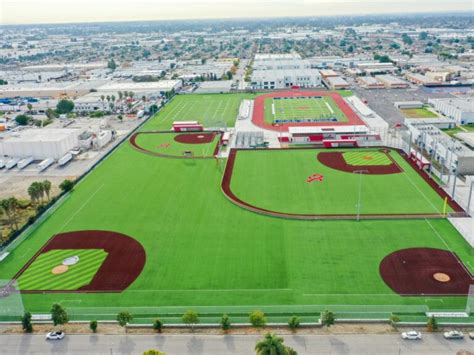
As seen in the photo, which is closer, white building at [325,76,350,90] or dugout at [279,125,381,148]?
dugout at [279,125,381,148]

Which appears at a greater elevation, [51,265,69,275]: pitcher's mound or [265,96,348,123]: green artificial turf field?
[265,96,348,123]: green artificial turf field

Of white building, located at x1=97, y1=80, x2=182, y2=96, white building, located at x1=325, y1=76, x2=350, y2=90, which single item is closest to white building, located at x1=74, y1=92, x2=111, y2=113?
white building, located at x1=97, y1=80, x2=182, y2=96

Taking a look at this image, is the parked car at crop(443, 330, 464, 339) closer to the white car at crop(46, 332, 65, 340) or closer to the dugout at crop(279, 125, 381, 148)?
the white car at crop(46, 332, 65, 340)

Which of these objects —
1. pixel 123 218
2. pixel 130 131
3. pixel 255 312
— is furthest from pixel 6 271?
pixel 130 131

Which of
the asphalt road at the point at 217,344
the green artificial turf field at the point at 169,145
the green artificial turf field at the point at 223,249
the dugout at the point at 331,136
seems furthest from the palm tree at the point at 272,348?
the dugout at the point at 331,136

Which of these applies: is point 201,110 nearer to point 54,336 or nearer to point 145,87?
point 145,87

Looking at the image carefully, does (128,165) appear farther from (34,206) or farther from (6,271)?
(6,271)
